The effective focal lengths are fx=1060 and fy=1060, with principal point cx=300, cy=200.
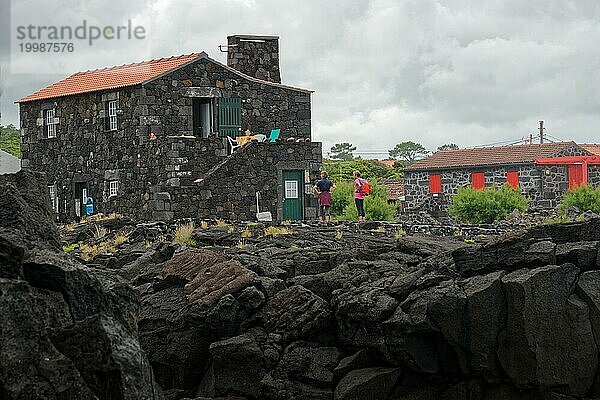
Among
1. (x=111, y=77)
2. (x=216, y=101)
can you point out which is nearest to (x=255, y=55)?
(x=216, y=101)

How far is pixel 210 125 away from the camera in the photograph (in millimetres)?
36656

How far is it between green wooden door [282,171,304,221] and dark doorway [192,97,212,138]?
4.19 metres

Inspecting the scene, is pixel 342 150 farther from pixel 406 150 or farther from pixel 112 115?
pixel 112 115

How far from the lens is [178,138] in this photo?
3431 centimetres

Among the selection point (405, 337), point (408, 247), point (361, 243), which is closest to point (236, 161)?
point (361, 243)

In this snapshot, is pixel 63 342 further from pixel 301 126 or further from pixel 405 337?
pixel 301 126

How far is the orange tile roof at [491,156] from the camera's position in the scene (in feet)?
168

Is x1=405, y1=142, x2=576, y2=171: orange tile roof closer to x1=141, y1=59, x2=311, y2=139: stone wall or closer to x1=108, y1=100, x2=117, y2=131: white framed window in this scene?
x1=141, y1=59, x2=311, y2=139: stone wall

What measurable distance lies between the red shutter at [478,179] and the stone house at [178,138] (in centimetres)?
1619

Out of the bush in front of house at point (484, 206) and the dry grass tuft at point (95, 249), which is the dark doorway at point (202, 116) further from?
the dry grass tuft at point (95, 249)

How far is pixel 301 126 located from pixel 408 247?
1952cm

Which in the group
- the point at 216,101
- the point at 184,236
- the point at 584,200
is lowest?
the point at 184,236

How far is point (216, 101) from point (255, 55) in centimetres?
364

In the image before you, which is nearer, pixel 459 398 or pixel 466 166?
pixel 459 398
